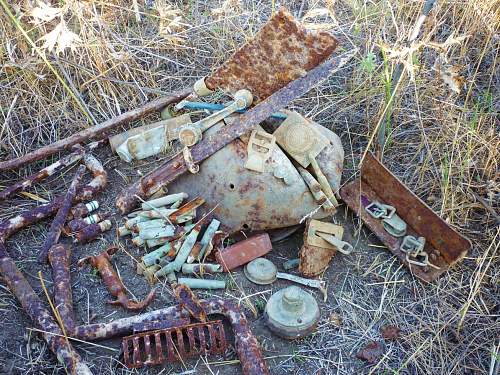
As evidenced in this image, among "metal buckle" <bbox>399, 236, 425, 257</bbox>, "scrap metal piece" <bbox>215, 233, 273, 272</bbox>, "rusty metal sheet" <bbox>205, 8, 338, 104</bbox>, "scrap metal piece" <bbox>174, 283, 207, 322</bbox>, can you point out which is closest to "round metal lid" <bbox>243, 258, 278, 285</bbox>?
"scrap metal piece" <bbox>215, 233, 273, 272</bbox>

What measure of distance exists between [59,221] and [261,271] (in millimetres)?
1287

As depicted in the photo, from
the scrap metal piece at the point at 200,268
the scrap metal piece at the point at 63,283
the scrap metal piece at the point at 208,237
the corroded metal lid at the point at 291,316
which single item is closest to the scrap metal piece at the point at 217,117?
the scrap metal piece at the point at 208,237

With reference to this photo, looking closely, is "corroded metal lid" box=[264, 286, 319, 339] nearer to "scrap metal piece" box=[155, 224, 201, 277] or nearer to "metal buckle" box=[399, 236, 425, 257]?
"scrap metal piece" box=[155, 224, 201, 277]

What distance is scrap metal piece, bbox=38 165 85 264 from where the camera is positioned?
3072mm

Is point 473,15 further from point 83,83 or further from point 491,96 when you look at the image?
point 83,83

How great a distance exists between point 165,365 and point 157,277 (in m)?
0.54

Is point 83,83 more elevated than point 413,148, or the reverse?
point 83,83

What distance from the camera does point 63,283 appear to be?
2828 mm

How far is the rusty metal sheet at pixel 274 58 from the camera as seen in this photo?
120 inches

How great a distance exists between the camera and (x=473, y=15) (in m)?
3.98

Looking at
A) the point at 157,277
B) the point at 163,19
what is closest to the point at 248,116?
the point at 157,277

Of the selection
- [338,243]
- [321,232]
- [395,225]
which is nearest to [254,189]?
[321,232]

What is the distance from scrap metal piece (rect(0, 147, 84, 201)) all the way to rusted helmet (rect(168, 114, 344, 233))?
0.92 m

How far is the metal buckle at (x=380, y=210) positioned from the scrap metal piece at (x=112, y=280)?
1442 millimetres
